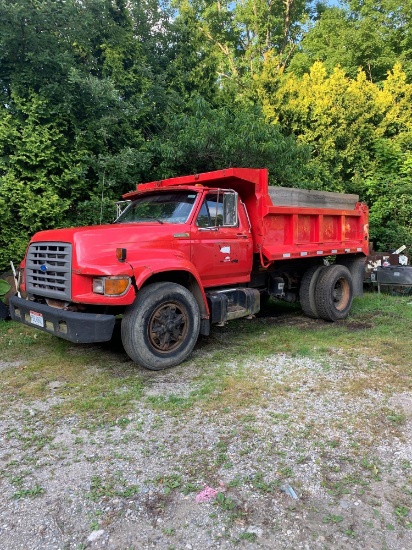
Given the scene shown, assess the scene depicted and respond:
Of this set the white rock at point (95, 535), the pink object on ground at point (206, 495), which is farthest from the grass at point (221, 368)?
the white rock at point (95, 535)

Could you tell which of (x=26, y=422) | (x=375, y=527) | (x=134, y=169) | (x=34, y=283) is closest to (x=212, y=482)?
(x=375, y=527)

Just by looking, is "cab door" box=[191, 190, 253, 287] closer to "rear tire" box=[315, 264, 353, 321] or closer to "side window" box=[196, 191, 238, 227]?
"side window" box=[196, 191, 238, 227]

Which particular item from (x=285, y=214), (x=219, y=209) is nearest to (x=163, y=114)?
(x=285, y=214)

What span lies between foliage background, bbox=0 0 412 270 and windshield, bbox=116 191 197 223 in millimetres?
2333

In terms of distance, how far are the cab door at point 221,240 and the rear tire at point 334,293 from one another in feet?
6.63

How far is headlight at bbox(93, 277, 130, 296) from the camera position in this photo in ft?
14.3

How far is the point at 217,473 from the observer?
2.87 metres

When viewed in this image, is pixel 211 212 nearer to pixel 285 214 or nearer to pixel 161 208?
pixel 161 208

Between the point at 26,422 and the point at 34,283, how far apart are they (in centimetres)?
199

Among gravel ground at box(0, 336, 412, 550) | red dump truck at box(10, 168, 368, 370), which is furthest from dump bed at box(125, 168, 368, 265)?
gravel ground at box(0, 336, 412, 550)

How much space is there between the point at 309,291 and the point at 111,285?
14.2ft

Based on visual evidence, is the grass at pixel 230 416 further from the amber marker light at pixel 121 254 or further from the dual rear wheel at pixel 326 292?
the amber marker light at pixel 121 254

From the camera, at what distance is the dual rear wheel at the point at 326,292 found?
7398 mm

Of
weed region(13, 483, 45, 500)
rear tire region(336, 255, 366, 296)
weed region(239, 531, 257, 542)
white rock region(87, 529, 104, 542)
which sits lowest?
weed region(239, 531, 257, 542)
